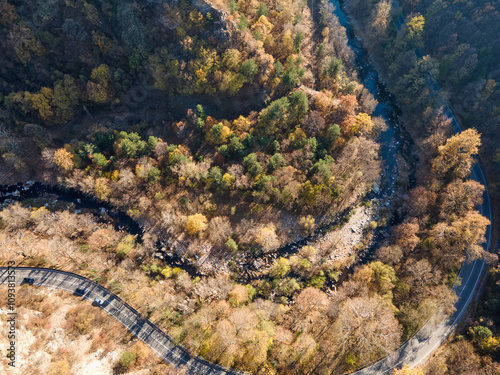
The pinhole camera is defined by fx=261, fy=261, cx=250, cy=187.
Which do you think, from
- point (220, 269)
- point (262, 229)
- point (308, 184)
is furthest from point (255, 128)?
point (220, 269)

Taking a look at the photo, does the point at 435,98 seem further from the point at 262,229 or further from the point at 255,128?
the point at 262,229

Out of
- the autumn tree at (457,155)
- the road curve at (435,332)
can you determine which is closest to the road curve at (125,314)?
the road curve at (435,332)

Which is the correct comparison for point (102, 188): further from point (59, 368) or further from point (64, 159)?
point (59, 368)

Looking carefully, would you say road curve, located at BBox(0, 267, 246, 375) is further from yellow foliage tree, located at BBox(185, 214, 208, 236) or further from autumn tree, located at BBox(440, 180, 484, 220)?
autumn tree, located at BBox(440, 180, 484, 220)

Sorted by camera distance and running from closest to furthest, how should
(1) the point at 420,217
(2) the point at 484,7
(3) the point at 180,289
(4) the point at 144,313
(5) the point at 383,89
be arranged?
(4) the point at 144,313, (3) the point at 180,289, (1) the point at 420,217, (2) the point at 484,7, (5) the point at 383,89

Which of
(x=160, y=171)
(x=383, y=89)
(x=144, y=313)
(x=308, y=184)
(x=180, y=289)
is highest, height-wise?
(x=383, y=89)

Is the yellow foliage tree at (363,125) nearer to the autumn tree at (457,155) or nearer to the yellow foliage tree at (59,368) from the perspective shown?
the autumn tree at (457,155)
